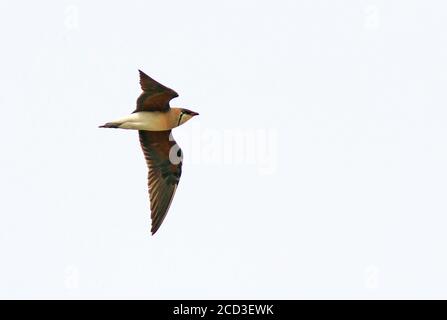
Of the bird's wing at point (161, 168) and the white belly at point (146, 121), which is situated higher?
the white belly at point (146, 121)

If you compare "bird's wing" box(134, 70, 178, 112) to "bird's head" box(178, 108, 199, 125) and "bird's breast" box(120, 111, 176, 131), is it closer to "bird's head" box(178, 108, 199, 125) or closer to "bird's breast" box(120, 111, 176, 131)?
"bird's breast" box(120, 111, 176, 131)

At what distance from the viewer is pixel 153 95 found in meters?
14.5

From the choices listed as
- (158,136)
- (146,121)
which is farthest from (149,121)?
(158,136)

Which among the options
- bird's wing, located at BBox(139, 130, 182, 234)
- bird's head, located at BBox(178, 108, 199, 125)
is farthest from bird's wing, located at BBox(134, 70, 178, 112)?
bird's wing, located at BBox(139, 130, 182, 234)

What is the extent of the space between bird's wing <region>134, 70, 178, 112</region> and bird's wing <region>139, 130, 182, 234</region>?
0.77 meters

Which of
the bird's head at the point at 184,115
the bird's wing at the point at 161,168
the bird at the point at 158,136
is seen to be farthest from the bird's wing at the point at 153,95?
the bird's wing at the point at 161,168

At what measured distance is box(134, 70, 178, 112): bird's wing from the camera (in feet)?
46.7

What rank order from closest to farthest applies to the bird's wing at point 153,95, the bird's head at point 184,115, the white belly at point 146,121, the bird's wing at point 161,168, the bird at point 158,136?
the bird's wing at point 153,95 < the bird at point 158,136 < the white belly at point 146,121 < the bird's head at point 184,115 < the bird's wing at point 161,168

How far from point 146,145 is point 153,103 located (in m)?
1.11

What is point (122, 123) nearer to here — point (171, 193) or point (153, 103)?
point (153, 103)

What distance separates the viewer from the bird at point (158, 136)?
14.5 meters

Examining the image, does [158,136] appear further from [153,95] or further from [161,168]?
[153,95]

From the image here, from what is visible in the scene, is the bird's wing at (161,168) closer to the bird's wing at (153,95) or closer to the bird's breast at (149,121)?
the bird's breast at (149,121)

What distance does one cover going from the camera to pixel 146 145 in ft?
51.0
